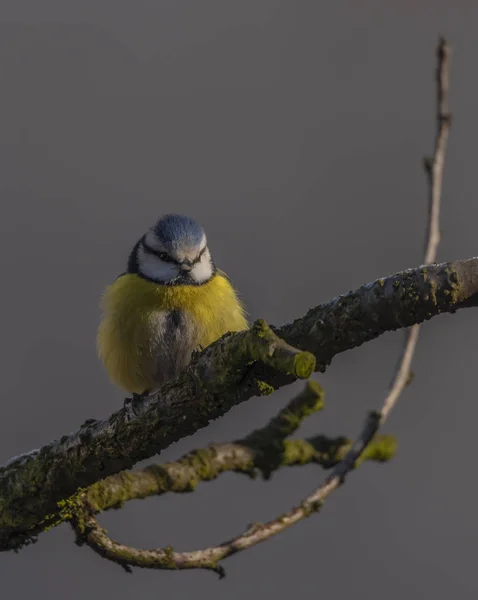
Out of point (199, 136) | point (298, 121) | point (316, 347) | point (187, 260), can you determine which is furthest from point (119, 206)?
point (316, 347)

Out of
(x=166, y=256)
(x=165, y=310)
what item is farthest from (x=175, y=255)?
(x=165, y=310)

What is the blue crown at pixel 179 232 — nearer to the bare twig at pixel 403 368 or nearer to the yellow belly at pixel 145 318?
the yellow belly at pixel 145 318

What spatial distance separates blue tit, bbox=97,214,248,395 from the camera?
139 inches

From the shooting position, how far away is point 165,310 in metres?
3.57

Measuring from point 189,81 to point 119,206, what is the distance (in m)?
1.93

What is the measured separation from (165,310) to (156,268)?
0.73 ft

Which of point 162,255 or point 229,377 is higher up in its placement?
point 162,255

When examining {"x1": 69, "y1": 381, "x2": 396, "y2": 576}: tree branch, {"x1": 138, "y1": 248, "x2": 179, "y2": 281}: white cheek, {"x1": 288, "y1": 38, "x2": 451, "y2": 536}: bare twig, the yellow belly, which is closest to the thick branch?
{"x1": 69, "y1": 381, "x2": 396, "y2": 576}: tree branch

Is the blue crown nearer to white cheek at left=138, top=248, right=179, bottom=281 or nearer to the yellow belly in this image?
white cheek at left=138, top=248, right=179, bottom=281

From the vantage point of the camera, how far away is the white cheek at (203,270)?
3697 millimetres

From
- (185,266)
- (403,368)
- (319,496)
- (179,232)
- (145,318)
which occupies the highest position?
(179,232)

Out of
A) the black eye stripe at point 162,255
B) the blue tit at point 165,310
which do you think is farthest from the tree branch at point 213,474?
the black eye stripe at point 162,255

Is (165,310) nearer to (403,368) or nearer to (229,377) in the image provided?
(403,368)

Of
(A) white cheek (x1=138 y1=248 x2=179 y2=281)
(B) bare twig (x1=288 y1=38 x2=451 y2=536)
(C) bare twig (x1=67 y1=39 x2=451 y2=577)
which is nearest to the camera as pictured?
(C) bare twig (x1=67 y1=39 x2=451 y2=577)
